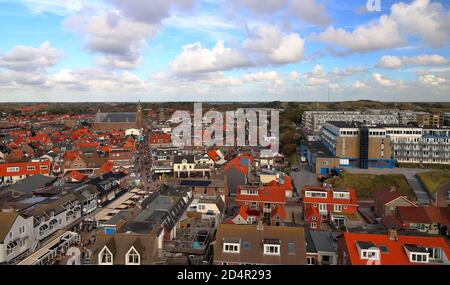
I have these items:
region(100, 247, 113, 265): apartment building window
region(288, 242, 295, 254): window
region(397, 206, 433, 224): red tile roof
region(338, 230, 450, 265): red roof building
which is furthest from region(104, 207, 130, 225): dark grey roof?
region(397, 206, 433, 224): red tile roof

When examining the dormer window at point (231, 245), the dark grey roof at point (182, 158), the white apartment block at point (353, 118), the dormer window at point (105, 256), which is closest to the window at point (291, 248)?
the dormer window at point (231, 245)

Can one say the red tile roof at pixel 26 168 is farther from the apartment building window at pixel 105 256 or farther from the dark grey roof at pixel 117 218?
the apartment building window at pixel 105 256

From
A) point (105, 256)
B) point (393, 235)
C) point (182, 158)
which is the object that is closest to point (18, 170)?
point (182, 158)

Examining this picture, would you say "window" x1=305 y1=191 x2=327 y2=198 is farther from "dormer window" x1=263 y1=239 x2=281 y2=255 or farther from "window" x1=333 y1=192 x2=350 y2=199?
"dormer window" x1=263 y1=239 x2=281 y2=255

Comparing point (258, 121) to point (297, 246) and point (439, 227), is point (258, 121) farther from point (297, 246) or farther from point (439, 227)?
point (297, 246)

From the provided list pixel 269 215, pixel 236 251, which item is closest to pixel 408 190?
pixel 269 215

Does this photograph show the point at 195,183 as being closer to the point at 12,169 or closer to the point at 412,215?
the point at 412,215
